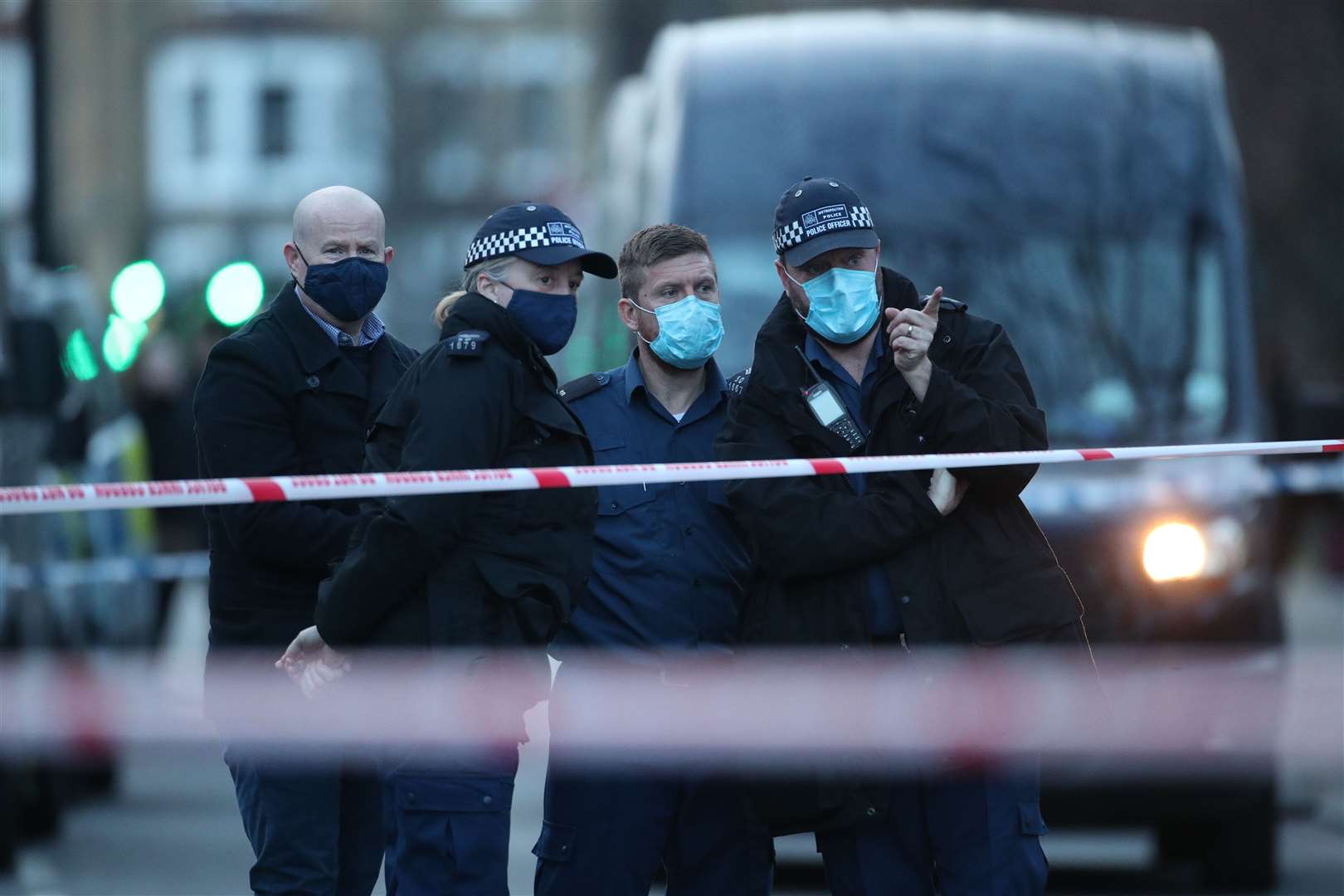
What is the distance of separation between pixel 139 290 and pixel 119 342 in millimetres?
367

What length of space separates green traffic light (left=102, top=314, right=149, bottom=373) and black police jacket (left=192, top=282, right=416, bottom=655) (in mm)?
7275

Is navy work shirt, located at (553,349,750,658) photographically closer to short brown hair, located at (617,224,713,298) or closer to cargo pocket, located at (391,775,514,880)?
short brown hair, located at (617,224,713,298)

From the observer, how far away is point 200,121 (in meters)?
66.5

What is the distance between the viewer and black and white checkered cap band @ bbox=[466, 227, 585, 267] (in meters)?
4.68

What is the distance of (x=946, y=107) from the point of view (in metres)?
8.66

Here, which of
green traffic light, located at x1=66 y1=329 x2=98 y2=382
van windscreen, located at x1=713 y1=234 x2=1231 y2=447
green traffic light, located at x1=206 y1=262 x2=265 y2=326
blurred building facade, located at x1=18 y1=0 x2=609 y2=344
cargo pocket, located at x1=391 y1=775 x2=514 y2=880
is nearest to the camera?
cargo pocket, located at x1=391 y1=775 x2=514 y2=880

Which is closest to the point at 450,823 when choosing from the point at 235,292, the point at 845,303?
the point at 845,303

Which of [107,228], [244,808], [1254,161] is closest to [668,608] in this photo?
[244,808]

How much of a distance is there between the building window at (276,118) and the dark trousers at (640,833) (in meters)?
63.5

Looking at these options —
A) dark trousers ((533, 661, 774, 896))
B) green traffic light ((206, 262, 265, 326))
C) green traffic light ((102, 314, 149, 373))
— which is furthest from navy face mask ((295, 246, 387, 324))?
green traffic light ((102, 314, 149, 373))

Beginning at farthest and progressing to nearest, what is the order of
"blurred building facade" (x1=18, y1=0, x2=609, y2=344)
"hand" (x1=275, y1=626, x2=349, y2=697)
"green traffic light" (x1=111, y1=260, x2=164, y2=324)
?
"blurred building facade" (x1=18, y1=0, x2=609, y2=344)
"green traffic light" (x1=111, y1=260, x2=164, y2=324)
"hand" (x1=275, y1=626, x2=349, y2=697)

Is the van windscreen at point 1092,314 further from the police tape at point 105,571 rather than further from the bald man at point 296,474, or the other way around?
the bald man at point 296,474

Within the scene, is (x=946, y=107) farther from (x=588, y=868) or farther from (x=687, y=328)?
(x=588, y=868)

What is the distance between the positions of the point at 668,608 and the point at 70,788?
6.82 meters
